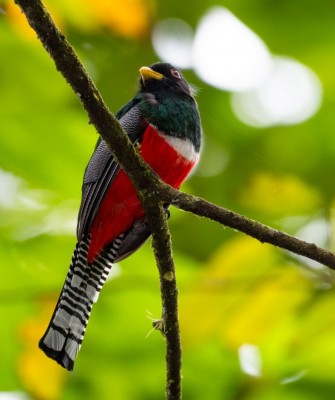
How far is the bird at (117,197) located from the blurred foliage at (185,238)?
15 centimetres

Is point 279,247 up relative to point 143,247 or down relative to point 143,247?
down

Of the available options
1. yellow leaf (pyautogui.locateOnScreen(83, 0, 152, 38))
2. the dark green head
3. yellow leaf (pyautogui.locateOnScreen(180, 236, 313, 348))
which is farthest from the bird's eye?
yellow leaf (pyautogui.locateOnScreen(180, 236, 313, 348))

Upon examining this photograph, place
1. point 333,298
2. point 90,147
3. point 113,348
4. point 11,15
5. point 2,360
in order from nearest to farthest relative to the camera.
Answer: point 333,298
point 11,15
point 90,147
point 2,360
point 113,348

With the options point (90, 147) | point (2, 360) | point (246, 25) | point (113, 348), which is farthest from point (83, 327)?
point (246, 25)

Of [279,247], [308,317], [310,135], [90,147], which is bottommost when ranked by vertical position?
[308,317]

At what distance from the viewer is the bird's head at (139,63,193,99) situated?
4.23 metres

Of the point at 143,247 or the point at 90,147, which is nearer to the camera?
the point at 90,147

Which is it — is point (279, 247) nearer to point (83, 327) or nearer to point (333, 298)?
point (333, 298)

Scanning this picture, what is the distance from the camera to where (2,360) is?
3135 millimetres

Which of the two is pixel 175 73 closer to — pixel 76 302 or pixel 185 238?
pixel 185 238

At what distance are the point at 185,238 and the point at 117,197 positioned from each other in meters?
0.40

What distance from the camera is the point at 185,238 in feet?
11.9

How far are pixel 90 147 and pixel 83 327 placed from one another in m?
0.91

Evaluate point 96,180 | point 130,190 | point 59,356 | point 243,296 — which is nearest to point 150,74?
point 130,190
